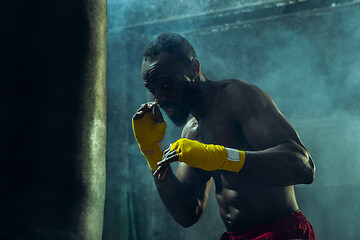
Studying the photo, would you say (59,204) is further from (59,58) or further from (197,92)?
(197,92)

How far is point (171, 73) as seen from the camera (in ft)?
7.95

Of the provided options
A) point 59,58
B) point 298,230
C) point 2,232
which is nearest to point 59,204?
point 2,232

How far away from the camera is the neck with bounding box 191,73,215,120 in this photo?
2.51 meters

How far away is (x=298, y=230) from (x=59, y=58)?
1.46 meters

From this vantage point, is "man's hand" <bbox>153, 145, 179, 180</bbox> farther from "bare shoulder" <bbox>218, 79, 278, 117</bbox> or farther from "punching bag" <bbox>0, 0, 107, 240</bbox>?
"bare shoulder" <bbox>218, 79, 278, 117</bbox>

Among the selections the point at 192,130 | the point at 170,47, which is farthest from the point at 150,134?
the point at 170,47

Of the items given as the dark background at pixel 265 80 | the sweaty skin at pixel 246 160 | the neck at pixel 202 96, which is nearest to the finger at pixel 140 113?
the sweaty skin at pixel 246 160

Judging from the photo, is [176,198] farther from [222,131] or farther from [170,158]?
[170,158]

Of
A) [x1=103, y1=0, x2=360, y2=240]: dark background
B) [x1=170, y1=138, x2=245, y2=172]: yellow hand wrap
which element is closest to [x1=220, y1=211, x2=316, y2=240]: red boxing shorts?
[x1=170, y1=138, x2=245, y2=172]: yellow hand wrap

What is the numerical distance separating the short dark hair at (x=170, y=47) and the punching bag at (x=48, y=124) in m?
0.64

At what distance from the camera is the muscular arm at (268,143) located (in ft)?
6.64

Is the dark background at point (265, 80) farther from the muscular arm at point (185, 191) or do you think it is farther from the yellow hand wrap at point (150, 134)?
the yellow hand wrap at point (150, 134)

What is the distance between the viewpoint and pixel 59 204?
1745 millimetres

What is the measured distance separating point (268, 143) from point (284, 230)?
1.49 ft
